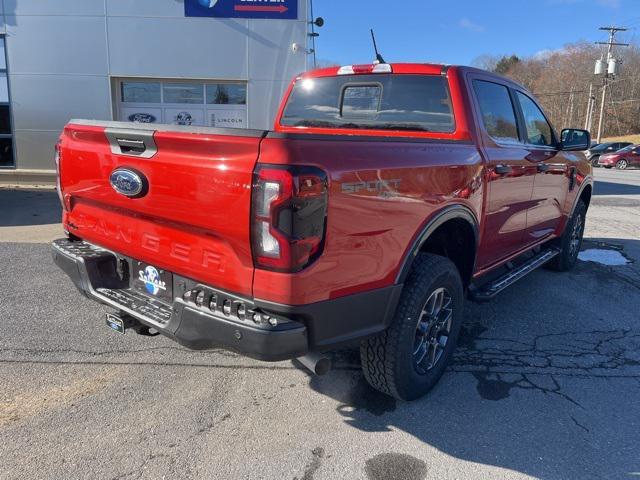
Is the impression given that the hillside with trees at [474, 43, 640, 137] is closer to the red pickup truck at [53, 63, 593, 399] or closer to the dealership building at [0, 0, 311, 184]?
the dealership building at [0, 0, 311, 184]

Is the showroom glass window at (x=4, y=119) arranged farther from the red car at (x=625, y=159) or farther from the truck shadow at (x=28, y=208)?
the red car at (x=625, y=159)

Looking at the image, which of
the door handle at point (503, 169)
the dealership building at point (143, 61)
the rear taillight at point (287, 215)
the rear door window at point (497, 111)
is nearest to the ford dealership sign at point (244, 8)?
the dealership building at point (143, 61)

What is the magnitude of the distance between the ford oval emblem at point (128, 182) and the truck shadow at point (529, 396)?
1666 millimetres

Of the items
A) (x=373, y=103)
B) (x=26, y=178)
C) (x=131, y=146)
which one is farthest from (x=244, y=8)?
(x=131, y=146)

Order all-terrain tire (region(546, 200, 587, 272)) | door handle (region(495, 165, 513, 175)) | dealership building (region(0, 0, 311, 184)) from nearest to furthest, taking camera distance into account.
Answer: door handle (region(495, 165, 513, 175)) < all-terrain tire (region(546, 200, 587, 272)) < dealership building (region(0, 0, 311, 184))

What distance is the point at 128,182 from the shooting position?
2590 millimetres

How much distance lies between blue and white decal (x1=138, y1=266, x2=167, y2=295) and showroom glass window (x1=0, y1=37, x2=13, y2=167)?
12.4 m

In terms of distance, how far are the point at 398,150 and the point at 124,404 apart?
2167mm

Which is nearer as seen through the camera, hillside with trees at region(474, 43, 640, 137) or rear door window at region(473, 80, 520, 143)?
rear door window at region(473, 80, 520, 143)

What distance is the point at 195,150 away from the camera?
231 centimetres

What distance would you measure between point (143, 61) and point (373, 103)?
32.7ft

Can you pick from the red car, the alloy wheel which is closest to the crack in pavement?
the alloy wheel

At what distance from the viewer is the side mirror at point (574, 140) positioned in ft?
16.3

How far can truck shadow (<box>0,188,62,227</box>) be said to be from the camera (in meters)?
8.38
